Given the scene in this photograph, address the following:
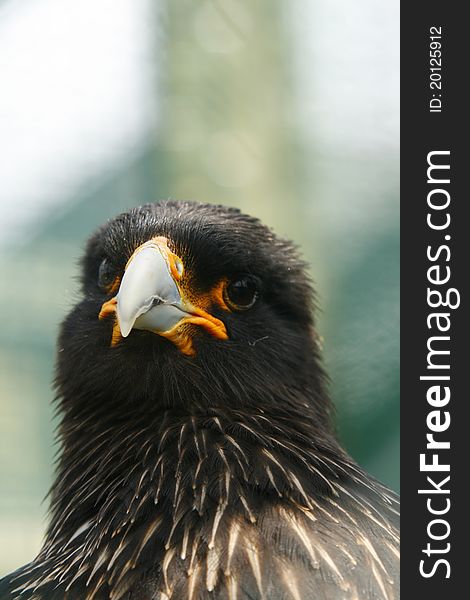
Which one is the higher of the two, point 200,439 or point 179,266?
point 179,266

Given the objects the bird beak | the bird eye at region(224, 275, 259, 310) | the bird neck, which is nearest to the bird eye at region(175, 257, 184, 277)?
the bird beak

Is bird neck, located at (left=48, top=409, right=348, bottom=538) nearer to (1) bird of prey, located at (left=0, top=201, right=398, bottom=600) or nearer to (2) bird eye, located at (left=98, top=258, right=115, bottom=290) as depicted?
(1) bird of prey, located at (left=0, top=201, right=398, bottom=600)

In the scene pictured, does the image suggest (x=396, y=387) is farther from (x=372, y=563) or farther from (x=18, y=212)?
(x=18, y=212)

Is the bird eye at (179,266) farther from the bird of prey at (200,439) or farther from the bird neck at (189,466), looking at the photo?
the bird neck at (189,466)

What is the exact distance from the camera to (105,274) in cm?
179

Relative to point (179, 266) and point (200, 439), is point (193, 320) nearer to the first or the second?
point (179, 266)

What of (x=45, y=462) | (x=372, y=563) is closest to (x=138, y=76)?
(x=45, y=462)

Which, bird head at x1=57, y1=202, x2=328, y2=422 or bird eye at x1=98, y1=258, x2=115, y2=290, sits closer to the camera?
bird head at x1=57, y1=202, x2=328, y2=422

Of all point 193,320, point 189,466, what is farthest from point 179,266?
point 189,466

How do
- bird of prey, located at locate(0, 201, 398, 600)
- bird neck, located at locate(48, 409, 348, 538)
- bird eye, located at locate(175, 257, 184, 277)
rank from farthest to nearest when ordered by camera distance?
bird eye, located at locate(175, 257, 184, 277) → bird neck, located at locate(48, 409, 348, 538) → bird of prey, located at locate(0, 201, 398, 600)

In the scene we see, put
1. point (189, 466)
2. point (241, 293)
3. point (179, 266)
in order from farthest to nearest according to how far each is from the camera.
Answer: point (241, 293) → point (179, 266) → point (189, 466)

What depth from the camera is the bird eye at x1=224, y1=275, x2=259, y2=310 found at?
170cm

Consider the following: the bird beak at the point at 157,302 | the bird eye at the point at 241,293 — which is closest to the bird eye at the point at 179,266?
the bird beak at the point at 157,302

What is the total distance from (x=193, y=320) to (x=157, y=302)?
0.12 meters
